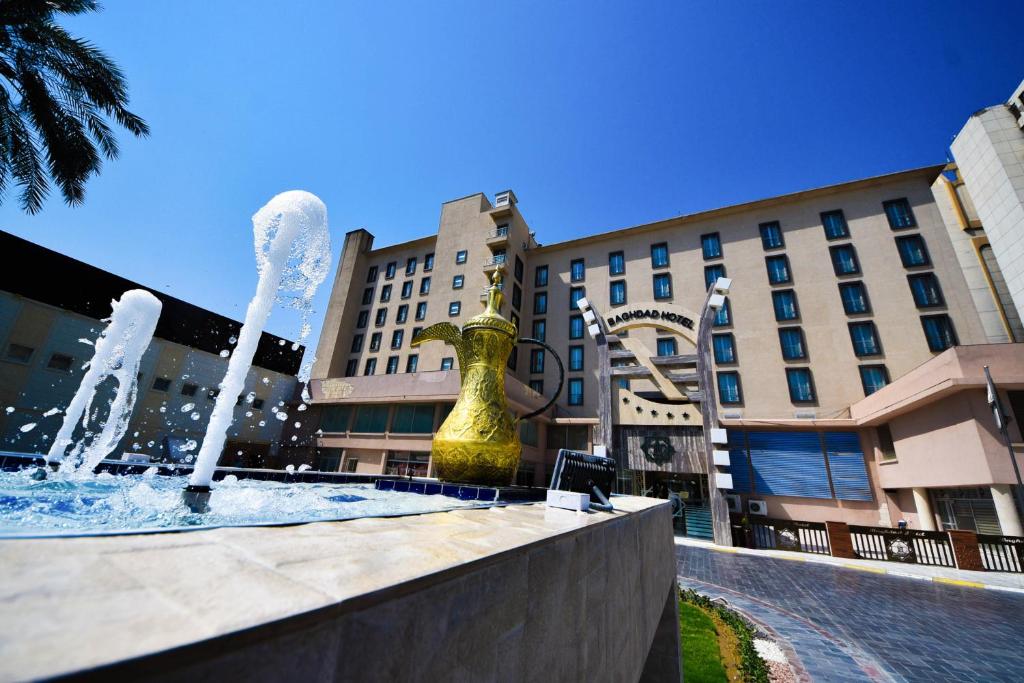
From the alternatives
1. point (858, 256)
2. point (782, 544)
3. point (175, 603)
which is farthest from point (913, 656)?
point (858, 256)

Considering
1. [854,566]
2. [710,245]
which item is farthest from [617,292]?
→ [854,566]

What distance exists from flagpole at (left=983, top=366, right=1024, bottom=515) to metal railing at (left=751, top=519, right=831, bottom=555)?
4.40 metres

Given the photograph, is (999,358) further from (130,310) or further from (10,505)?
(130,310)

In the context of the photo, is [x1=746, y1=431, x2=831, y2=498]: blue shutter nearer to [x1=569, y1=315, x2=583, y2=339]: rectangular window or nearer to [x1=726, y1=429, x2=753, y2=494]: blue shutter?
[x1=726, y1=429, x2=753, y2=494]: blue shutter

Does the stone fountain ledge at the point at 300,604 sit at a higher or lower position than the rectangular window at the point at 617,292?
lower

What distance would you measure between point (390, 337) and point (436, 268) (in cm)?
573

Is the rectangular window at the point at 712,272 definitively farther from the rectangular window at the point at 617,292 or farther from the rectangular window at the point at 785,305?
the rectangular window at the point at 617,292

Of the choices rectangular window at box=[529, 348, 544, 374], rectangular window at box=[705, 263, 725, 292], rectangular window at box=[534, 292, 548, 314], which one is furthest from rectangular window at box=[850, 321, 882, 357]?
rectangular window at box=[534, 292, 548, 314]

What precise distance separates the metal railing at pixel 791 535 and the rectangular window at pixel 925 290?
12543 millimetres

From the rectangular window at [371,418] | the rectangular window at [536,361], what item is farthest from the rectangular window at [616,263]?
the rectangular window at [371,418]

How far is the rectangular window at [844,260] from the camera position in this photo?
19688mm

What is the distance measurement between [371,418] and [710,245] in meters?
20.9

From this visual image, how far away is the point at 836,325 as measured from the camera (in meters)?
19.0


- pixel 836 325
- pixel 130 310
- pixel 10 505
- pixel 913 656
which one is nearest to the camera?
pixel 10 505
